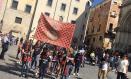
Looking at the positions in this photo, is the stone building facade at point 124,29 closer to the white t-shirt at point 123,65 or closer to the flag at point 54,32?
the white t-shirt at point 123,65

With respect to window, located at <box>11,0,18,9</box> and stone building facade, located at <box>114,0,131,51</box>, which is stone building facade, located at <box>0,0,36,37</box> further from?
stone building facade, located at <box>114,0,131,51</box>

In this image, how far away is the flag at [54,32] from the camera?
1716 centimetres

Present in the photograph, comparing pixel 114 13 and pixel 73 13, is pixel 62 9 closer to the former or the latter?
pixel 73 13

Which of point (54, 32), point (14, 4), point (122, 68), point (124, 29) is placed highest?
point (14, 4)

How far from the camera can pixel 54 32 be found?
57.5 ft

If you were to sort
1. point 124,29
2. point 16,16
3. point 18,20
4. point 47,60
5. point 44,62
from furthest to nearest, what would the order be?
point 18,20
point 16,16
point 124,29
point 47,60
point 44,62

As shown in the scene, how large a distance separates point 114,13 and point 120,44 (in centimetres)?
1868

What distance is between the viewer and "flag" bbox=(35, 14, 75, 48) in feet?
56.3

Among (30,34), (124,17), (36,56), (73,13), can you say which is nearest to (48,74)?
(36,56)

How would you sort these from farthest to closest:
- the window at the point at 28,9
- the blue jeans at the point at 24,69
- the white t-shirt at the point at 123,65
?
the window at the point at 28,9 < the white t-shirt at the point at 123,65 < the blue jeans at the point at 24,69

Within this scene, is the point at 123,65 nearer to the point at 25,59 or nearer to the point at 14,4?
the point at 25,59

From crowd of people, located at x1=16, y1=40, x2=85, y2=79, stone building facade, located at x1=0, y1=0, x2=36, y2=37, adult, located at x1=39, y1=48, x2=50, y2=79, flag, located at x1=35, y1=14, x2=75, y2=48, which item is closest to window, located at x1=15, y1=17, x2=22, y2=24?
stone building facade, located at x1=0, y1=0, x2=36, y2=37

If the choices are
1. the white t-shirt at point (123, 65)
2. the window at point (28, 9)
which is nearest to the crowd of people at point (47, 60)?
the white t-shirt at point (123, 65)

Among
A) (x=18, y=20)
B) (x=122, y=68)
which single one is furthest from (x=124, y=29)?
(x=122, y=68)
